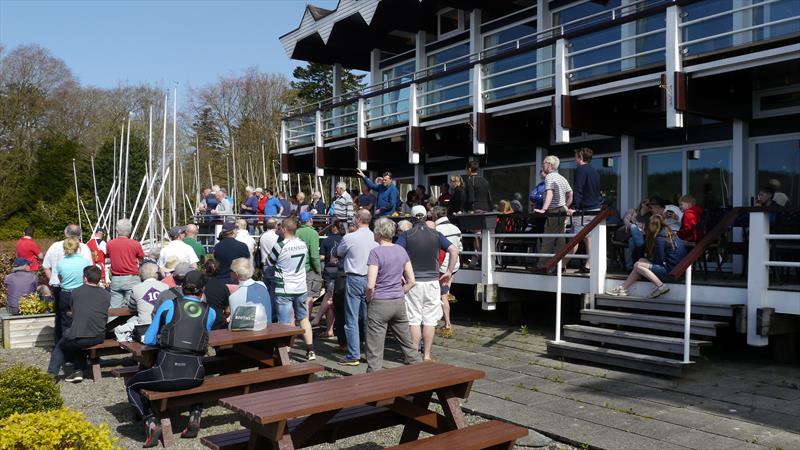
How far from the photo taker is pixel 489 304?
36.3 ft

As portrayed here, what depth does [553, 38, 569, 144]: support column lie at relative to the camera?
12242mm

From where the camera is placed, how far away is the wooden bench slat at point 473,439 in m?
4.45

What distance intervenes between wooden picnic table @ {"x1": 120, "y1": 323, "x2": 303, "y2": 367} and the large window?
23.0ft

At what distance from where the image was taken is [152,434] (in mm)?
6230

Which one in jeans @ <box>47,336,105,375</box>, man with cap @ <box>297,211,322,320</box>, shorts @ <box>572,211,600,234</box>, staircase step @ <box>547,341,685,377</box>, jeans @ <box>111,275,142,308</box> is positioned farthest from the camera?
jeans @ <box>111,275,142,308</box>

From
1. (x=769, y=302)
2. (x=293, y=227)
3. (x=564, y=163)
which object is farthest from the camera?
(x=564, y=163)

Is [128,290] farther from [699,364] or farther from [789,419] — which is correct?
[789,419]

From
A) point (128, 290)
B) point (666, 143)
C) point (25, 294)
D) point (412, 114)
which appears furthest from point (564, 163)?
point (25, 294)

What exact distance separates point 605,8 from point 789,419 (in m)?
9.87

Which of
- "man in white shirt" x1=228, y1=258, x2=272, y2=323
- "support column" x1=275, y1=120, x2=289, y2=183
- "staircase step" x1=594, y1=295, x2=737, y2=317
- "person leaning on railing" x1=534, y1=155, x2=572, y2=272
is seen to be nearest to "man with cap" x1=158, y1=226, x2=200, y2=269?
"man in white shirt" x1=228, y1=258, x2=272, y2=323

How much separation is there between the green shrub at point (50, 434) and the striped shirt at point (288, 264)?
492 cm

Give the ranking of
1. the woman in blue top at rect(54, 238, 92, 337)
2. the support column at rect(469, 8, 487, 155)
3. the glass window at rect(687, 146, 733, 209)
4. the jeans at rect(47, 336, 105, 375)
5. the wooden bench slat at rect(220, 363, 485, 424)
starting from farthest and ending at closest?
the support column at rect(469, 8, 487, 155) < the glass window at rect(687, 146, 733, 209) < the woman in blue top at rect(54, 238, 92, 337) < the jeans at rect(47, 336, 105, 375) < the wooden bench slat at rect(220, 363, 485, 424)

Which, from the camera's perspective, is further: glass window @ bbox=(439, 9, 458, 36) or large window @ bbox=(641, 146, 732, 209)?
glass window @ bbox=(439, 9, 458, 36)

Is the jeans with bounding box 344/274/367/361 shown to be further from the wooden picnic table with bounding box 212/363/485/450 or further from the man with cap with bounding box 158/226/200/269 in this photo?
the wooden picnic table with bounding box 212/363/485/450
